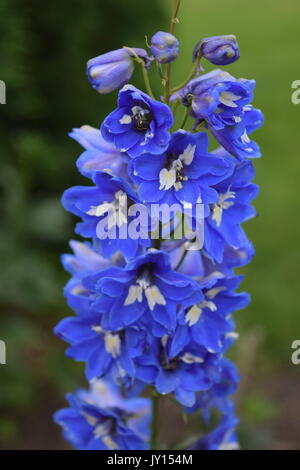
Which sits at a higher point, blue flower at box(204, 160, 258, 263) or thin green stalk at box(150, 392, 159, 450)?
blue flower at box(204, 160, 258, 263)

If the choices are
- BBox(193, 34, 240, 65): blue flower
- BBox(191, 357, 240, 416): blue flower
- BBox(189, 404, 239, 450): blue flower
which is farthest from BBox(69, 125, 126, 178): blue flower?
BBox(189, 404, 239, 450): blue flower

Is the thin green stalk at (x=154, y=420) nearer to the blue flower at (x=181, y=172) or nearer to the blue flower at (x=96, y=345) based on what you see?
the blue flower at (x=96, y=345)

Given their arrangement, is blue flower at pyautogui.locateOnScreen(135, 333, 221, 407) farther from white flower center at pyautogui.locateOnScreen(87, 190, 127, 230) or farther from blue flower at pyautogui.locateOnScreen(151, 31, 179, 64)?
blue flower at pyautogui.locateOnScreen(151, 31, 179, 64)

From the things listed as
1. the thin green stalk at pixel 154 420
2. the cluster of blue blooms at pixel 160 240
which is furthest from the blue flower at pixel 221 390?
the thin green stalk at pixel 154 420

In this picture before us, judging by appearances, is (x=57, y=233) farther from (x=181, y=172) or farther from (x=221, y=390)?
(x=181, y=172)
